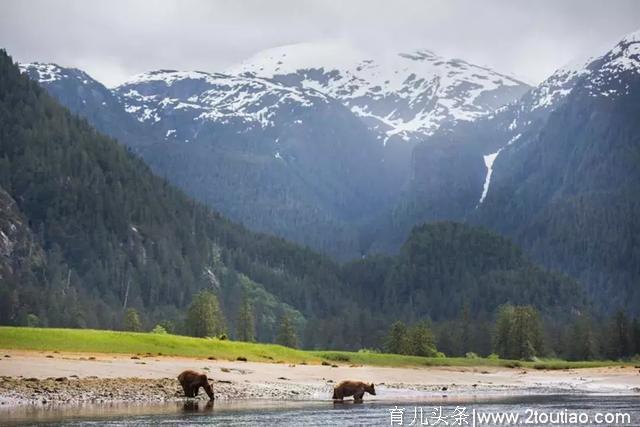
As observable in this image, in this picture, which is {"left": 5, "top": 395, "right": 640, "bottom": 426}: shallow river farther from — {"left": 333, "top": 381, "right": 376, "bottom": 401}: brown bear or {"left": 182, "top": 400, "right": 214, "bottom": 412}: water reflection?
{"left": 333, "top": 381, "right": 376, "bottom": 401}: brown bear

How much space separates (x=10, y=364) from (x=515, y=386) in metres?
51.9

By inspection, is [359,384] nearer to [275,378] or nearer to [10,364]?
[275,378]

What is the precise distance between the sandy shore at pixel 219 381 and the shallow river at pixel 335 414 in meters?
3.83

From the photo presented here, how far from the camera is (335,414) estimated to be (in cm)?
5891

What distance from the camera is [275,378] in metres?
86.2

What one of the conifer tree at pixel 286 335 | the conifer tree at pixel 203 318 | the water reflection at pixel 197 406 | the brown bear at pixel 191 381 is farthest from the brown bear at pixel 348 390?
the conifer tree at pixel 286 335

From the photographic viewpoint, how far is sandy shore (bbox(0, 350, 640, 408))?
6362 centimetres

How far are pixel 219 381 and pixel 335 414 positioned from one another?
20199 mm

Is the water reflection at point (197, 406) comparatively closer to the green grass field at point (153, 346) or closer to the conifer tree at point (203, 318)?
the green grass field at point (153, 346)

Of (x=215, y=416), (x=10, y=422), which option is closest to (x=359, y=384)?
(x=215, y=416)

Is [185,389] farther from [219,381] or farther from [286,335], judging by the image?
[286,335]

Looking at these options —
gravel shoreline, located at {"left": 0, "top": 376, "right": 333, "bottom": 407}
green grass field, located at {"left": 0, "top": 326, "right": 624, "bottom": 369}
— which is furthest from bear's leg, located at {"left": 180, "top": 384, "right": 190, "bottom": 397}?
green grass field, located at {"left": 0, "top": 326, "right": 624, "bottom": 369}

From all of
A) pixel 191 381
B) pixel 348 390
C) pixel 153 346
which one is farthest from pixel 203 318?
pixel 191 381

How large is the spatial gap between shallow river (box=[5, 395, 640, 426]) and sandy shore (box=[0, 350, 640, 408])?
12.6ft
